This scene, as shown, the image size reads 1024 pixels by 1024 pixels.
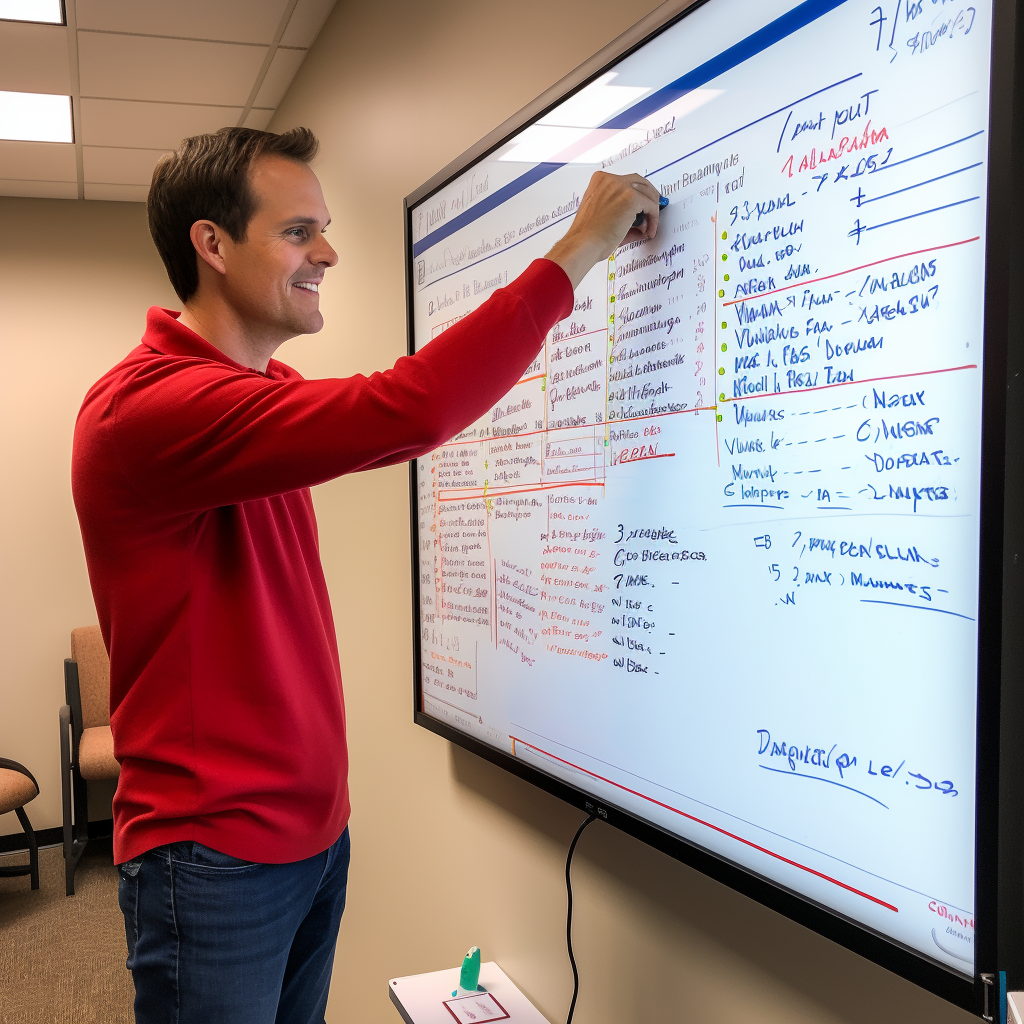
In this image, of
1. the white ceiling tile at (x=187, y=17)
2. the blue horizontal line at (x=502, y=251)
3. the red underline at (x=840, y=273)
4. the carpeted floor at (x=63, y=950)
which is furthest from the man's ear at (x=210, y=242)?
the carpeted floor at (x=63, y=950)

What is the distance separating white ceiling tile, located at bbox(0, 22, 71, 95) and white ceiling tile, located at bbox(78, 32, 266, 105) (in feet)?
0.19

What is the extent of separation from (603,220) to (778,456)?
373 mm

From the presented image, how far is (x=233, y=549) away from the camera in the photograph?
4.02 ft

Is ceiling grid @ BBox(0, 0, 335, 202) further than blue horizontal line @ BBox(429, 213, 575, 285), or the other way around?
ceiling grid @ BBox(0, 0, 335, 202)

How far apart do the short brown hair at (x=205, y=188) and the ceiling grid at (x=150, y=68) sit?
1520 mm

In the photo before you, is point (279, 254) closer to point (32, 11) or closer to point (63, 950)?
point (32, 11)

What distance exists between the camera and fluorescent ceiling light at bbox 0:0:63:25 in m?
2.50

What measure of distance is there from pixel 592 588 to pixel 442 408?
0.40 metres

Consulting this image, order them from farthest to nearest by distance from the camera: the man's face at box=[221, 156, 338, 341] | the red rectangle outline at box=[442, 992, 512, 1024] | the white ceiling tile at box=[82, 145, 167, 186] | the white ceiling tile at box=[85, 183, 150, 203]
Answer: the white ceiling tile at box=[85, 183, 150, 203] → the white ceiling tile at box=[82, 145, 167, 186] → the red rectangle outline at box=[442, 992, 512, 1024] → the man's face at box=[221, 156, 338, 341]

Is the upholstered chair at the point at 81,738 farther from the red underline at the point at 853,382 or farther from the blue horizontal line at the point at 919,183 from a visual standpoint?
the blue horizontal line at the point at 919,183

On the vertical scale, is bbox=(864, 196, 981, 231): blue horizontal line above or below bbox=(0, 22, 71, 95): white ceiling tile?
below

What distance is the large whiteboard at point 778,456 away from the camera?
0.77 m

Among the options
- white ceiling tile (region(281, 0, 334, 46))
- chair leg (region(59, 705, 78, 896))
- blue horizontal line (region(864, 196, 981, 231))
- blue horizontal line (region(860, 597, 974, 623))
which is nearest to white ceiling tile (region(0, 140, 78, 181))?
white ceiling tile (region(281, 0, 334, 46))

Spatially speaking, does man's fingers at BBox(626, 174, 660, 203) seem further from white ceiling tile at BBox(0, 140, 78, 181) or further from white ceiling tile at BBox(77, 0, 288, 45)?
white ceiling tile at BBox(0, 140, 78, 181)
